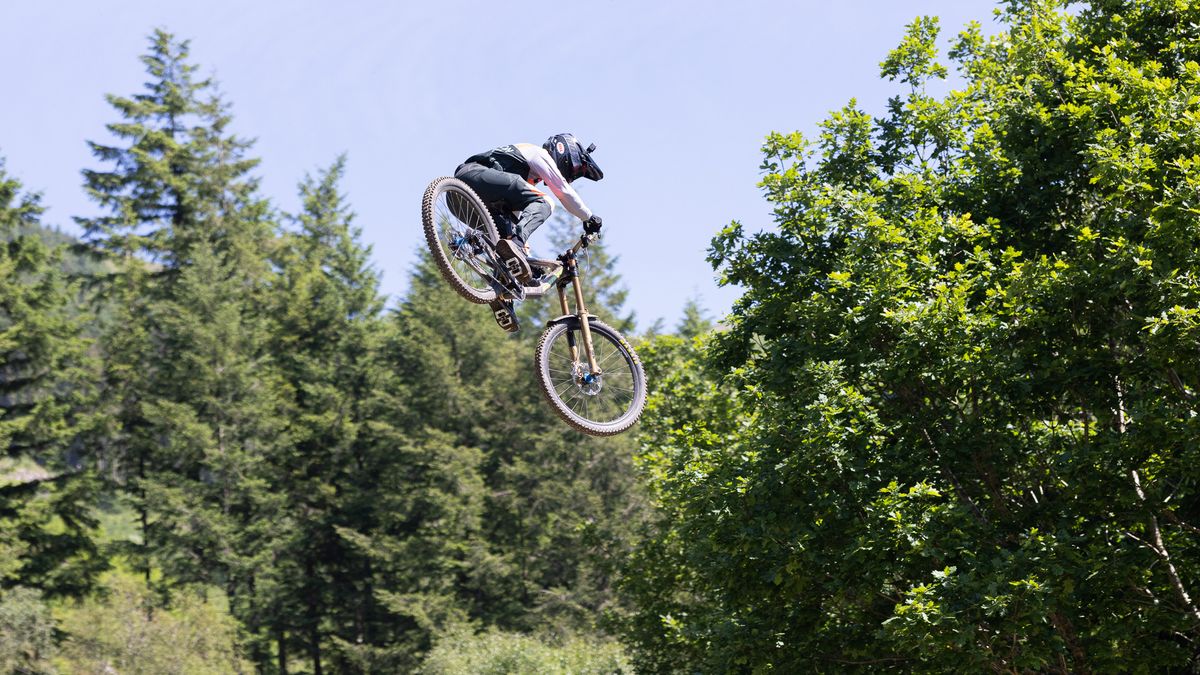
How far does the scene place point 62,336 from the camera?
157 feet

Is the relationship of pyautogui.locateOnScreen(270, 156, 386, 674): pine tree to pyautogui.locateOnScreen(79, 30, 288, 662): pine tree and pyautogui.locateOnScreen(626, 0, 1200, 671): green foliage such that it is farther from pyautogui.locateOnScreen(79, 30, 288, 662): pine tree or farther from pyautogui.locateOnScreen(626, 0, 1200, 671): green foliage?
pyautogui.locateOnScreen(626, 0, 1200, 671): green foliage

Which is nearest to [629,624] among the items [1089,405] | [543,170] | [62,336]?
[1089,405]

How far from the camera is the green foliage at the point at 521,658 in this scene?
112 ft

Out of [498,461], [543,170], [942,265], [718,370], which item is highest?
[498,461]

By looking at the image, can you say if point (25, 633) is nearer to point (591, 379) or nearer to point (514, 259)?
point (591, 379)

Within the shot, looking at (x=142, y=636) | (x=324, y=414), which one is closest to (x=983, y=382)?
(x=142, y=636)

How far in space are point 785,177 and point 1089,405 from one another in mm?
4994

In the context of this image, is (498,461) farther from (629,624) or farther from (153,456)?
(629,624)

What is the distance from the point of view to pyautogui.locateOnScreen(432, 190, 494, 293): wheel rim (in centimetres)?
962

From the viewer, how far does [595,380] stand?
10.3m

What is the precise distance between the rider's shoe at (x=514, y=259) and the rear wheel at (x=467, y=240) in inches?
2.9

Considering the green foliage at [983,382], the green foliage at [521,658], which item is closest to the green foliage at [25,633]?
the green foliage at [521,658]

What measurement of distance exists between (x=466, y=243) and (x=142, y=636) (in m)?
34.1

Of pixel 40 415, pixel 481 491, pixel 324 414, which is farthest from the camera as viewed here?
pixel 324 414
